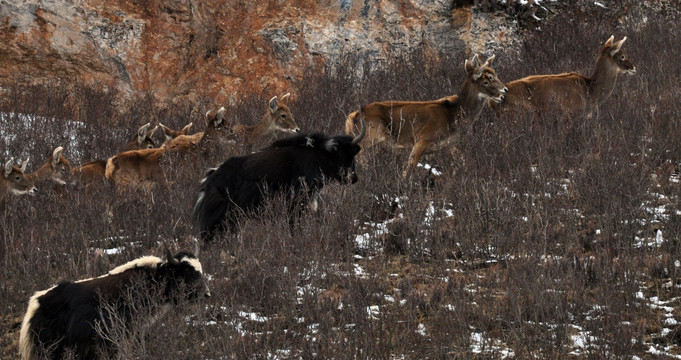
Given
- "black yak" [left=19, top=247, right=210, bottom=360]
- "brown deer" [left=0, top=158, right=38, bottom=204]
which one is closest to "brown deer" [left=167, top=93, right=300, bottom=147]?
"brown deer" [left=0, top=158, right=38, bottom=204]

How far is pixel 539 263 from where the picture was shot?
7609mm

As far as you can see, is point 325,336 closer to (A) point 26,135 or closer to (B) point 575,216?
(B) point 575,216

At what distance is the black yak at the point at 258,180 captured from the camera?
353 inches

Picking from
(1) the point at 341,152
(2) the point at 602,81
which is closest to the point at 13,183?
(1) the point at 341,152

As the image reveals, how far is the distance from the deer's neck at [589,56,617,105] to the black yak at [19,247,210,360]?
7.89 m

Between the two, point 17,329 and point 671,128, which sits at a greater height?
point 671,128

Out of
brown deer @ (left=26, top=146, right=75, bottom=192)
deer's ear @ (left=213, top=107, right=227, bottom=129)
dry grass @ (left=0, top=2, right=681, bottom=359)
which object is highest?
dry grass @ (left=0, top=2, right=681, bottom=359)

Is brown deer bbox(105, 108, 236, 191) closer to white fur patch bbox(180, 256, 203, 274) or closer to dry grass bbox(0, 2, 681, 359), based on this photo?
dry grass bbox(0, 2, 681, 359)

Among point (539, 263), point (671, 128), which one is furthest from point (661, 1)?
point (539, 263)

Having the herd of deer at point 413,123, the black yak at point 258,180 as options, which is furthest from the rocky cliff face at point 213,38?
the black yak at point 258,180

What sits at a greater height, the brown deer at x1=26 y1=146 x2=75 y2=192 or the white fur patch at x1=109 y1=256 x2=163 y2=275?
the white fur patch at x1=109 y1=256 x2=163 y2=275

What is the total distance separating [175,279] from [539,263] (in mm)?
2970

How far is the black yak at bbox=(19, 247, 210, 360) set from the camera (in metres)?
6.33

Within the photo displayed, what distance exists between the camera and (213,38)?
1920 centimetres
